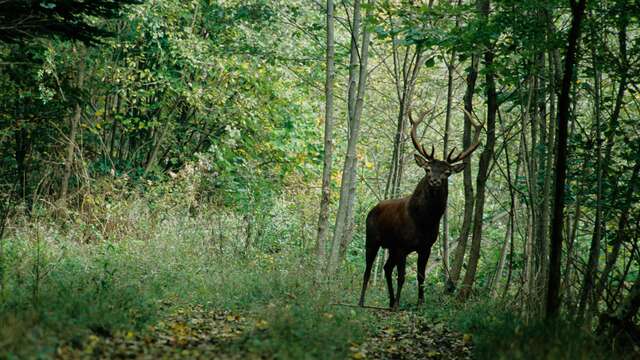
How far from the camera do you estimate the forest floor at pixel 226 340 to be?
5297 mm

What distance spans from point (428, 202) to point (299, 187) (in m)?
8.93

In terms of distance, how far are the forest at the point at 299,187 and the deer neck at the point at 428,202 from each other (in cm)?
3

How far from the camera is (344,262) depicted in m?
14.5

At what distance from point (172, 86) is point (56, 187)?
3288 mm

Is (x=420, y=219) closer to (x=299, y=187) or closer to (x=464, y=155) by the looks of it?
(x=464, y=155)

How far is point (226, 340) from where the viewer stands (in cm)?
605

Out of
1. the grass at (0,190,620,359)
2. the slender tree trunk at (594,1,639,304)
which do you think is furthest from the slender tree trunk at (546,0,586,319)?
the slender tree trunk at (594,1,639,304)

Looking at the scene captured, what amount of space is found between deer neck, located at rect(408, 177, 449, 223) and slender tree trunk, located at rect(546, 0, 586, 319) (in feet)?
11.1

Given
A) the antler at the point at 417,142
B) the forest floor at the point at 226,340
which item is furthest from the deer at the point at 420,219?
the forest floor at the point at 226,340

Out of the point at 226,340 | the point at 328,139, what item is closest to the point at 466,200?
the point at 328,139

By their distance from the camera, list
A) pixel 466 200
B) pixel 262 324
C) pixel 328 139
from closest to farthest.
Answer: pixel 262 324 → pixel 466 200 → pixel 328 139

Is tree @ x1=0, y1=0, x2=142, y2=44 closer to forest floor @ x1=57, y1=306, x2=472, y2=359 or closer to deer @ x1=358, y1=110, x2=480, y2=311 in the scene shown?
forest floor @ x1=57, y1=306, x2=472, y2=359

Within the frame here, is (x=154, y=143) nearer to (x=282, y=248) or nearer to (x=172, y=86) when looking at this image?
(x=172, y=86)

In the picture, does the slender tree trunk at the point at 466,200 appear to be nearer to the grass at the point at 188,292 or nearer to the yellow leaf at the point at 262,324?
the grass at the point at 188,292
